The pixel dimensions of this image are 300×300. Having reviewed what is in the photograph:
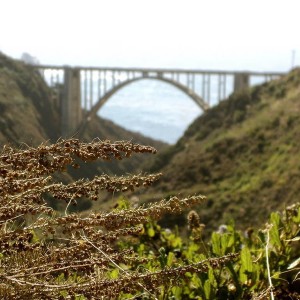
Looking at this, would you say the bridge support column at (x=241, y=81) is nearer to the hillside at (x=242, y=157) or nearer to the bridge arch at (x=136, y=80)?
the hillside at (x=242, y=157)

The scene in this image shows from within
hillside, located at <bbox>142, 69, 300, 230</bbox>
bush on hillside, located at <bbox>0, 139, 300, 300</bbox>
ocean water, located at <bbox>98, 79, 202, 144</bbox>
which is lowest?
ocean water, located at <bbox>98, 79, 202, 144</bbox>

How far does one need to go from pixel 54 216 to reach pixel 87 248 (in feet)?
0.48

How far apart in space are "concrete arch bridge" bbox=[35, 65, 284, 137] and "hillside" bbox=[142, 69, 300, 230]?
2143mm

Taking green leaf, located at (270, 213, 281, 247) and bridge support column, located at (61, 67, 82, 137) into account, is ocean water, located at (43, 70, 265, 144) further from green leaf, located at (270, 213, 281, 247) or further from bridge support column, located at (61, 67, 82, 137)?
green leaf, located at (270, 213, 281, 247)

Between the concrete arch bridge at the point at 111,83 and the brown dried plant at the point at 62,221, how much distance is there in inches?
1661

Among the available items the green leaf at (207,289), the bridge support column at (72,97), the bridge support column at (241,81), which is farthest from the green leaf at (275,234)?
the bridge support column at (241,81)

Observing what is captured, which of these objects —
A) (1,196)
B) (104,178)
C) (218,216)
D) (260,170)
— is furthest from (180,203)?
(260,170)

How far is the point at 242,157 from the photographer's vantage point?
4141 cm

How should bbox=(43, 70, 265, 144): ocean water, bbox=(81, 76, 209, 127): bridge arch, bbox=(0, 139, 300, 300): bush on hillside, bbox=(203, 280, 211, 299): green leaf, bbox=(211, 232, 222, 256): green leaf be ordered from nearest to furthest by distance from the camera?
Result: bbox=(0, 139, 300, 300): bush on hillside
bbox=(203, 280, 211, 299): green leaf
bbox=(211, 232, 222, 256): green leaf
bbox=(81, 76, 209, 127): bridge arch
bbox=(43, 70, 265, 144): ocean water

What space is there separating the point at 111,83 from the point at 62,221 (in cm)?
4495

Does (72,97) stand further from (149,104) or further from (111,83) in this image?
(149,104)

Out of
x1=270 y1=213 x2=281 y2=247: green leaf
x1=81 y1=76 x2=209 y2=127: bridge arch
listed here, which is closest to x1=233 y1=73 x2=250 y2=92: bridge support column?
x1=81 y1=76 x2=209 y2=127: bridge arch

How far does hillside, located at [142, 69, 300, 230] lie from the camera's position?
107ft

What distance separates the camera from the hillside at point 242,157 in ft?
107
